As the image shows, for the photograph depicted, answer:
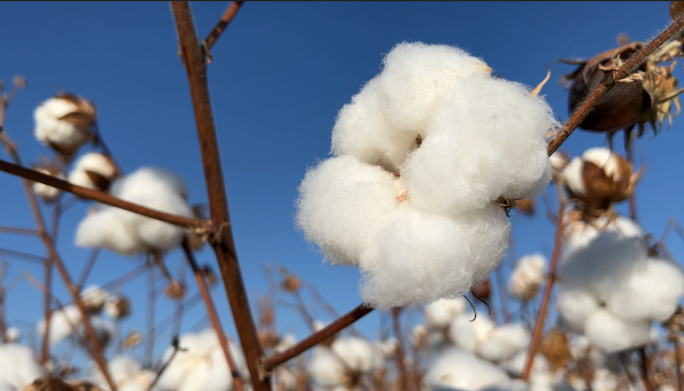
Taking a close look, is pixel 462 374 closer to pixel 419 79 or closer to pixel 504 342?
pixel 504 342

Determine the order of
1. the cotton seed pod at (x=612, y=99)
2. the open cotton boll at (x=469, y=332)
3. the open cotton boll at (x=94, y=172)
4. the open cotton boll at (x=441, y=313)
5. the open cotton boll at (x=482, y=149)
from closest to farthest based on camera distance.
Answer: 1. the open cotton boll at (x=482, y=149)
2. the cotton seed pod at (x=612, y=99)
3. the open cotton boll at (x=94, y=172)
4. the open cotton boll at (x=469, y=332)
5. the open cotton boll at (x=441, y=313)

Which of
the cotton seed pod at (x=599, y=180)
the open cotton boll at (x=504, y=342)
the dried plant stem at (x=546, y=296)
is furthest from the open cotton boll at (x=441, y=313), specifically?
the cotton seed pod at (x=599, y=180)

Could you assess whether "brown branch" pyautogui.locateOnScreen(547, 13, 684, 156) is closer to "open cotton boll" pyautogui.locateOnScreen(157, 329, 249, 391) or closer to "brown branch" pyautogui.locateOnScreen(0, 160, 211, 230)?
"brown branch" pyautogui.locateOnScreen(0, 160, 211, 230)

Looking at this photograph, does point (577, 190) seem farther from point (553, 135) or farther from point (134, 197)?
point (134, 197)

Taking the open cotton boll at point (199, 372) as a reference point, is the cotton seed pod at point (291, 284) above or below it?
above

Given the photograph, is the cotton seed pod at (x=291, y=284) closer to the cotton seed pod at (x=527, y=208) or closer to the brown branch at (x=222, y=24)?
the cotton seed pod at (x=527, y=208)

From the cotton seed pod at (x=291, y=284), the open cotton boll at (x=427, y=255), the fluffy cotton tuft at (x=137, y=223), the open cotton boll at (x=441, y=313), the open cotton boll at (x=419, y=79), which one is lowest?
the open cotton boll at (x=427, y=255)

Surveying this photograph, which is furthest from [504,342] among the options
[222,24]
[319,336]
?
[222,24]
